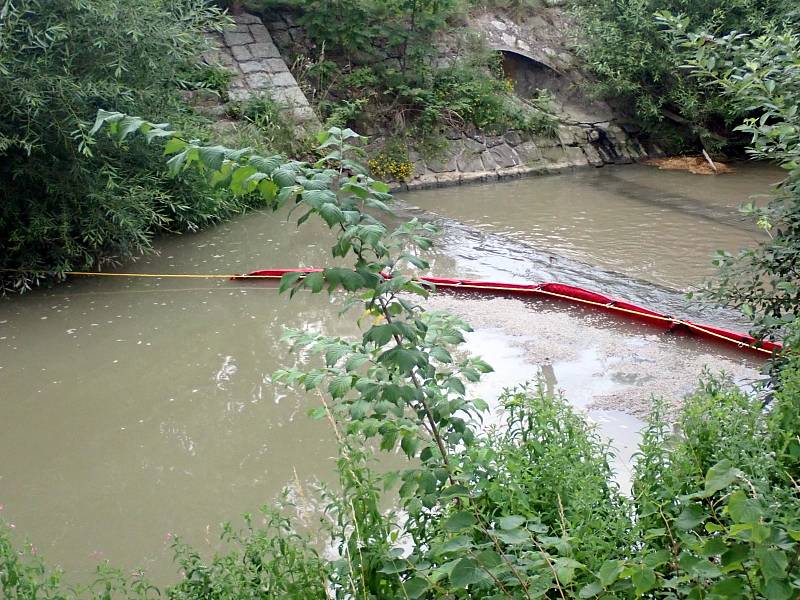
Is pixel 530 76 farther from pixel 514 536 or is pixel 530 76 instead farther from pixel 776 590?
pixel 776 590

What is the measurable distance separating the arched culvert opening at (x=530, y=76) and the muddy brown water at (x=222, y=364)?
497 cm

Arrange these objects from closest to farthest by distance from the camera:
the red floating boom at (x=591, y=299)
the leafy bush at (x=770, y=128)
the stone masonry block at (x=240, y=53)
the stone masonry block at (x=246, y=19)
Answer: the leafy bush at (x=770, y=128) → the red floating boom at (x=591, y=299) → the stone masonry block at (x=240, y=53) → the stone masonry block at (x=246, y=19)

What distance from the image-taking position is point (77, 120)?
18.6ft

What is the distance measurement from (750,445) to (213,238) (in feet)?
20.6

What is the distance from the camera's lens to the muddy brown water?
140 inches

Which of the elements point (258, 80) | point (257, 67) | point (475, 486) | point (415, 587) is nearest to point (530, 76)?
point (257, 67)

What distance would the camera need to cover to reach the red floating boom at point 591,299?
191 inches

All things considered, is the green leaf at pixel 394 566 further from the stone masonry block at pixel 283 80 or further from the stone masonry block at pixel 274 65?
the stone masonry block at pixel 274 65

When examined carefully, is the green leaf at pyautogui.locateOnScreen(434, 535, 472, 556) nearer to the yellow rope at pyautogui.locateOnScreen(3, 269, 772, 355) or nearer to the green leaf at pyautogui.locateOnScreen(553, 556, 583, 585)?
the green leaf at pyautogui.locateOnScreen(553, 556, 583, 585)

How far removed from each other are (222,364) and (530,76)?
30.8ft

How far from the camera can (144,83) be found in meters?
6.48

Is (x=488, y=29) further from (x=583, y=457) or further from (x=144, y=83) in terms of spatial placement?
(x=583, y=457)

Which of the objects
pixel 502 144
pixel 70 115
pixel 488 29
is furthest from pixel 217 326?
pixel 488 29

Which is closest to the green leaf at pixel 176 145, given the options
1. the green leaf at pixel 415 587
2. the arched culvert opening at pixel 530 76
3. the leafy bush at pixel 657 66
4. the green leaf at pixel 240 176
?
the green leaf at pixel 240 176
